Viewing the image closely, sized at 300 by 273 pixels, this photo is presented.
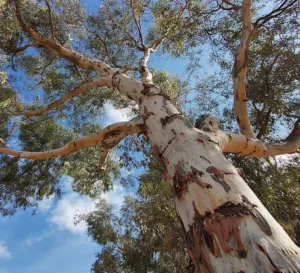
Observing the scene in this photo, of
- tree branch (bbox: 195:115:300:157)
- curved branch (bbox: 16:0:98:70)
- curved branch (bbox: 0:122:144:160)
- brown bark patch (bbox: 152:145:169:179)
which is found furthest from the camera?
curved branch (bbox: 16:0:98:70)

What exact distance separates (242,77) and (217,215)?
1808mm

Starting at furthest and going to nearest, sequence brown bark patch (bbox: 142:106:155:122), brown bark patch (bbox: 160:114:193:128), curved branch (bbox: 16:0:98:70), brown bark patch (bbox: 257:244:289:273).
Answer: curved branch (bbox: 16:0:98:70) → brown bark patch (bbox: 142:106:155:122) → brown bark patch (bbox: 160:114:193:128) → brown bark patch (bbox: 257:244:289:273)

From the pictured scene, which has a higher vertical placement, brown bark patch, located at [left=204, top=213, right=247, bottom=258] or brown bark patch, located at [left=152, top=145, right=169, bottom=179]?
brown bark patch, located at [left=152, top=145, right=169, bottom=179]

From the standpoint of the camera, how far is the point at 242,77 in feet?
8.80

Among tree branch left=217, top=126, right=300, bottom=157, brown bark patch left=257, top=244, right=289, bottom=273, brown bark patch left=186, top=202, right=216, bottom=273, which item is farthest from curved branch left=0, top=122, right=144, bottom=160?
brown bark patch left=257, top=244, right=289, bottom=273

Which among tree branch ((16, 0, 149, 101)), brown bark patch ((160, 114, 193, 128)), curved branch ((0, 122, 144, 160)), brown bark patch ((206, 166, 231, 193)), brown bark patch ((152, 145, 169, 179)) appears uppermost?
tree branch ((16, 0, 149, 101))

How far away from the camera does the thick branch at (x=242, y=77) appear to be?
8.84 ft

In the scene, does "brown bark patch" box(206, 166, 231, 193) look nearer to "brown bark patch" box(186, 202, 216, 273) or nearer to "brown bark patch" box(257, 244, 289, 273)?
"brown bark patch" box(186, 202, 216, 273)

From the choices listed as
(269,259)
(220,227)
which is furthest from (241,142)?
(269,259)

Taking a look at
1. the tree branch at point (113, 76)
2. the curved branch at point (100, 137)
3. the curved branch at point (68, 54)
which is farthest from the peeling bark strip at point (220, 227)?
the curved branch at point (68, 54)

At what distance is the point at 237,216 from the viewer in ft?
3.88

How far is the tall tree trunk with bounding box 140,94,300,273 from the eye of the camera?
1.01m

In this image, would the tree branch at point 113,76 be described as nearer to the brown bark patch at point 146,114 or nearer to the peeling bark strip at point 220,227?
the brown bark patch at point 146,114

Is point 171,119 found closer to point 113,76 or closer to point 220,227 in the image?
point 220,227
